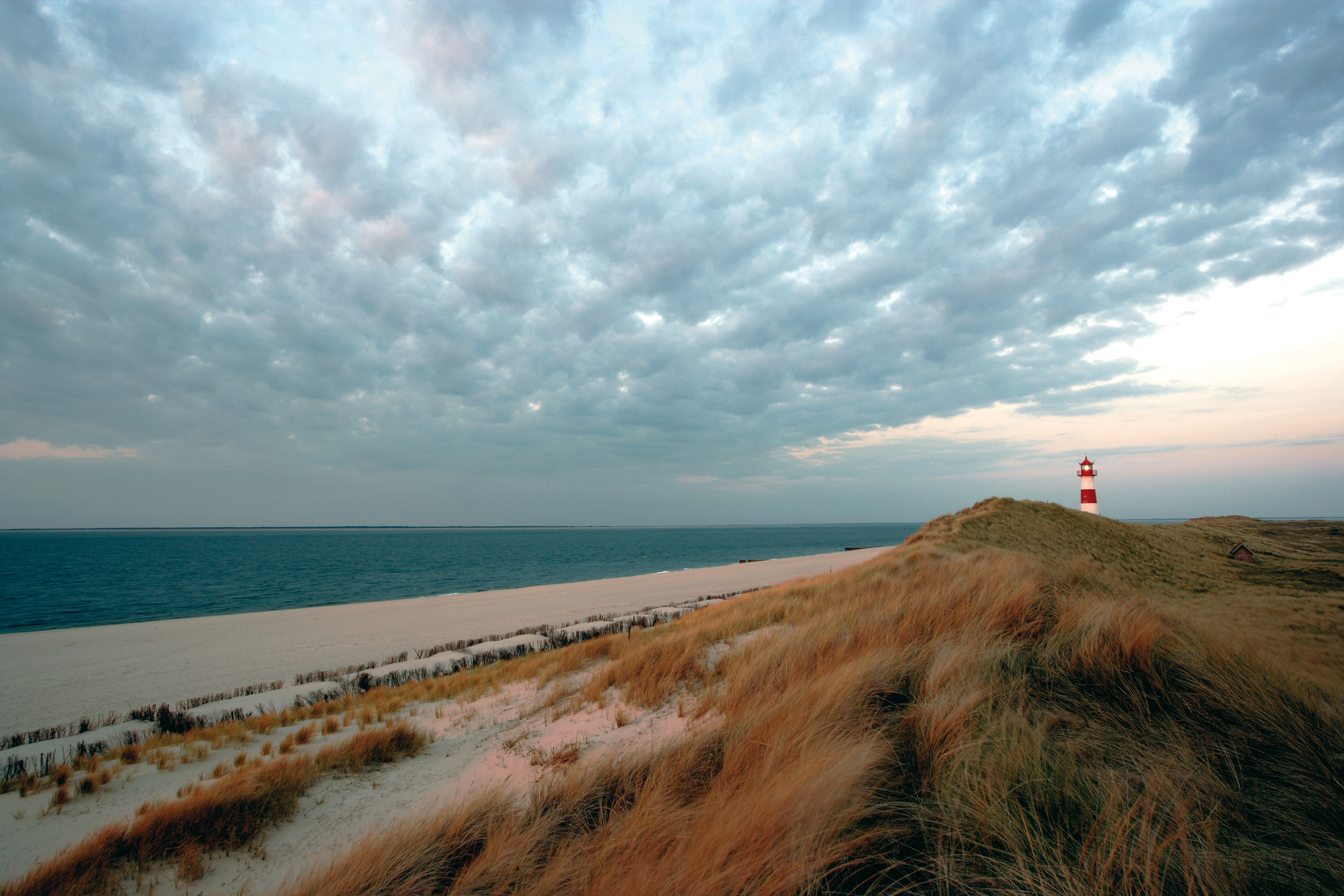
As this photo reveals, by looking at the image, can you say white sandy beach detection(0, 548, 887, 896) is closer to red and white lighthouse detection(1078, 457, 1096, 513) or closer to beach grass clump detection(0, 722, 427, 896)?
beach grass clump detection(0, 722, 427, 896)

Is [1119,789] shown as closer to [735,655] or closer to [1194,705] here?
[1194,705]

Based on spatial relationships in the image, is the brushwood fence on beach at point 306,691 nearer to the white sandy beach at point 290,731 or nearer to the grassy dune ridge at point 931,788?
the white sandy beach at point 290,731

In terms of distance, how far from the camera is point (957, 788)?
2.49 meters

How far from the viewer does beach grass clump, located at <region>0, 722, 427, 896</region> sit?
272cm

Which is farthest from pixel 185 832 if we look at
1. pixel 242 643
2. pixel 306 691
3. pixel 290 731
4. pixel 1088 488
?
pixel 1088 488

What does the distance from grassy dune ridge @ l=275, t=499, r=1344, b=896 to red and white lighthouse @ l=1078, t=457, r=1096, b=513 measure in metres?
25.8

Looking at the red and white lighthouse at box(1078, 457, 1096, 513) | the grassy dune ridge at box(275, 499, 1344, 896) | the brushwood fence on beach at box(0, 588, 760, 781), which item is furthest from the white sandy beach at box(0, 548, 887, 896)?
the red and white lighthouse at box(1078, 457, 1096, 513)

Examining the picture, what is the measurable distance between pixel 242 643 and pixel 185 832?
16840mm

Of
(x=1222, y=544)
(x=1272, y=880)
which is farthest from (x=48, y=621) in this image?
(x=1222, y=544)

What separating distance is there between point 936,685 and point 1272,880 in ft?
5.92

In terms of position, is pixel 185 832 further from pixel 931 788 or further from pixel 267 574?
pixel 267 574

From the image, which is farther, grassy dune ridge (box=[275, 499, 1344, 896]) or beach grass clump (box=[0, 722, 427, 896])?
beach grass clump (box=[0, 722, 427, 896])

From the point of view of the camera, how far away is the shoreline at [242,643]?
10.7m

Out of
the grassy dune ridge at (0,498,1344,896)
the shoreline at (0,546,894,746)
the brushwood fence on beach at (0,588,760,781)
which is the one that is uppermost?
the grassy dune ridge at (0,498,1344,896)
